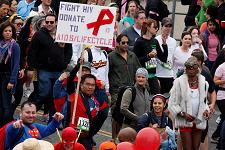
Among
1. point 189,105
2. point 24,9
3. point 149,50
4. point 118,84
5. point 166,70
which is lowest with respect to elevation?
point 189,105

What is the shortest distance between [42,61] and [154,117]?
333cm

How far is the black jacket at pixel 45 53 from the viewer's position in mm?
15531

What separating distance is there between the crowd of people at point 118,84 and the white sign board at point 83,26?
20 cm

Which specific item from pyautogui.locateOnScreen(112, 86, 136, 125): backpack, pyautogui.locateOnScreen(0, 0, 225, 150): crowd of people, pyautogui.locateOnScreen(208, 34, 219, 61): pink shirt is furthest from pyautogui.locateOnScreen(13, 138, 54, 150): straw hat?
pyautogui.locateOnScreen(208, 34, 219, 61): pink shirt

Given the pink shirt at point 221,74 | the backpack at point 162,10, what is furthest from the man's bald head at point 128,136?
the backpack at point 162,10

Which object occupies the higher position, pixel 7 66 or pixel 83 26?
pixel 83 26

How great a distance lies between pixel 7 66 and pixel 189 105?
10.6 feet

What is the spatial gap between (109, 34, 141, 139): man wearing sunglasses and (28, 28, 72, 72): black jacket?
0.95 metres

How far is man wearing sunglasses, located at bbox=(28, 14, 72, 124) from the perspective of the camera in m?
15.5

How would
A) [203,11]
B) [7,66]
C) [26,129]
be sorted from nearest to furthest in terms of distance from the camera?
[26,129] → [7,66] → [203,11]

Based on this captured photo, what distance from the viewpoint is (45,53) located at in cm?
1555

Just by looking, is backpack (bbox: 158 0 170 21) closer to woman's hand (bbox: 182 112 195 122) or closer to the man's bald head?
woman's hand (bbox: 182 112 195 122)

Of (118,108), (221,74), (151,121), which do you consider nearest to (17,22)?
(221,74)

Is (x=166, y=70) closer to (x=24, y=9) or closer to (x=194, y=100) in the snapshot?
(x=194, y=100)
